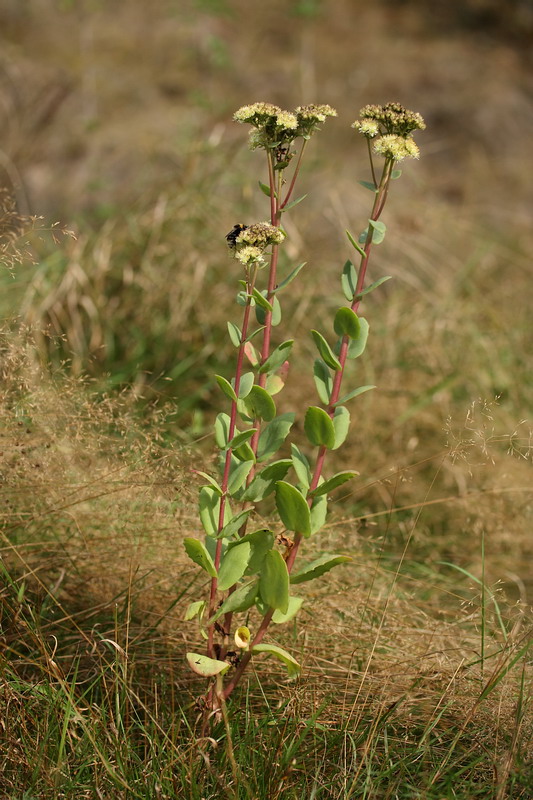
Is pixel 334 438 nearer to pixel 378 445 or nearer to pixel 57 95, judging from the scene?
pixel 378 445

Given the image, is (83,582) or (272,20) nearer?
(83,582)

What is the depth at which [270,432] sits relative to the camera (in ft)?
4.92

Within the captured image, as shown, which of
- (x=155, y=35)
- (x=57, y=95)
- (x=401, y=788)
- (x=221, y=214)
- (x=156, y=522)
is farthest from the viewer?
(x=155, y=35)

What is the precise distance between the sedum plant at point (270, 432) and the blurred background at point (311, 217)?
366mm

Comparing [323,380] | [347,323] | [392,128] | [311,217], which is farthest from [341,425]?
[311,217]

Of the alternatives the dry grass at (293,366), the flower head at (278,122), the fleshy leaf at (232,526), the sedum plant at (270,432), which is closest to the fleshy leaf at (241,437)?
the sedum plant at (270,432)

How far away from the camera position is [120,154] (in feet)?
16.3

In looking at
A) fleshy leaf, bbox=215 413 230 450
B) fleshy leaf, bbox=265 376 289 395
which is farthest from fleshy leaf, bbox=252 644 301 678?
fleshy leaf, bbox=265 376 289 395

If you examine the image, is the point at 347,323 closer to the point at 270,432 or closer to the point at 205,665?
the point at 270,432

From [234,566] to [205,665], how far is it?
172 mm

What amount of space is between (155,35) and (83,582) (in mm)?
6017

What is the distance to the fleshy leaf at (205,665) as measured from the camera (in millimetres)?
1390

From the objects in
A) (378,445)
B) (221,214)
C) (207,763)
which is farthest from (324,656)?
(221,214)

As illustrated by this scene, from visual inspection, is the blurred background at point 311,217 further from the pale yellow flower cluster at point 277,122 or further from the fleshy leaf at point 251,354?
the pale yellow flower cluster at point 277,122
